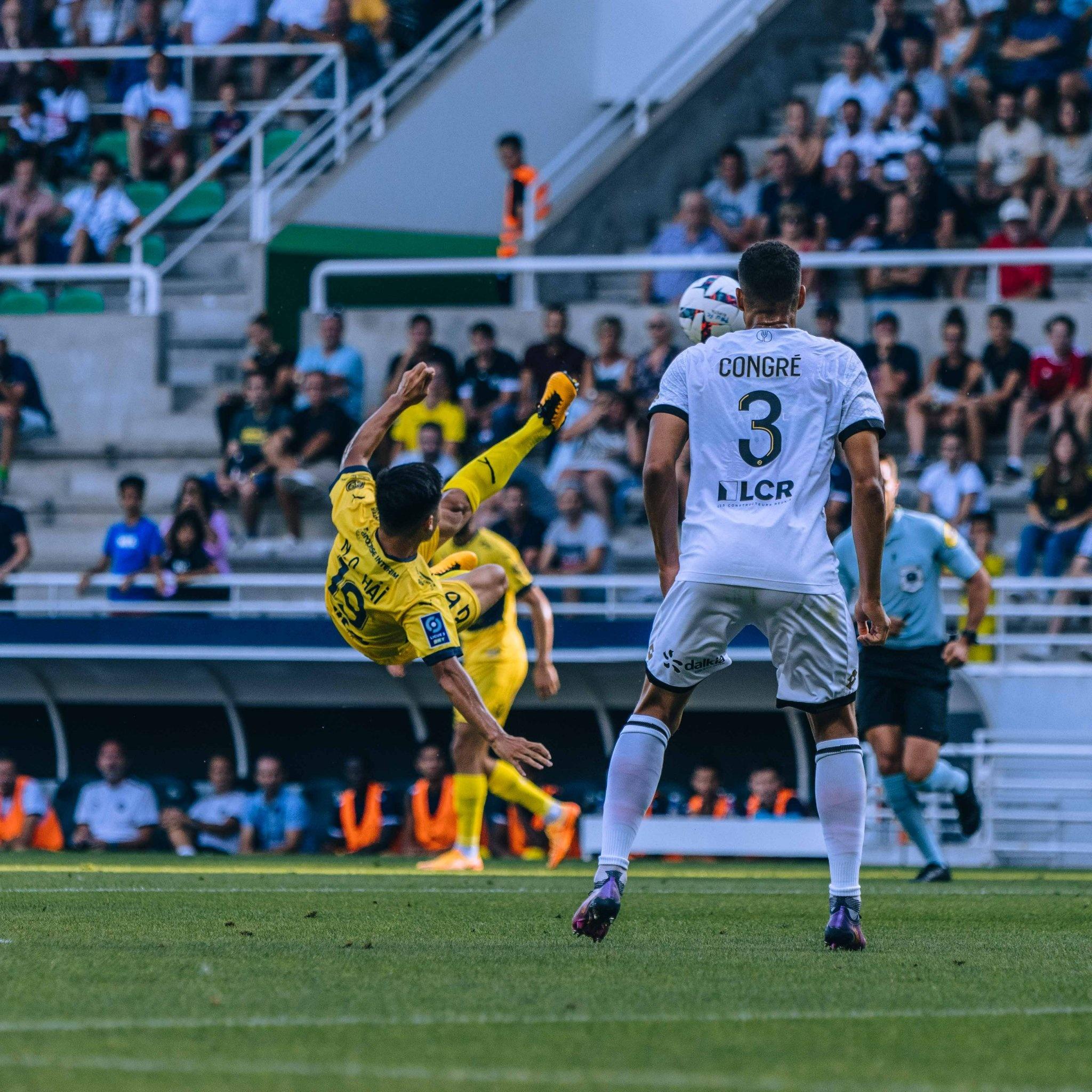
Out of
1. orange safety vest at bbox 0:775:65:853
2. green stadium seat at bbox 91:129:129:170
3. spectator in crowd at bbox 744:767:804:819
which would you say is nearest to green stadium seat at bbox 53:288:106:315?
green stadium seat at bbox 91:129:129:170

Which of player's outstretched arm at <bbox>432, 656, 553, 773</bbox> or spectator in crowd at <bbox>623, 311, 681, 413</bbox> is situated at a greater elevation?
spectator in crowd at <bbox>623, 311, 681, 413</bbox>

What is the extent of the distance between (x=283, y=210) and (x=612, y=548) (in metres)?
6.23

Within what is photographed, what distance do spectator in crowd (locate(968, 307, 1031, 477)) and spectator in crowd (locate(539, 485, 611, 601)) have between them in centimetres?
313

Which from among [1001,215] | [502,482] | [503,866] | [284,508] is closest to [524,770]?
[502,482]

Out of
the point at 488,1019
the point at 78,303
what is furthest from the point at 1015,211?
the point at 488,1019

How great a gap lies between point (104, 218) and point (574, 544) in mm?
7621

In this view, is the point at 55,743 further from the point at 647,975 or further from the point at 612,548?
the point at 647,975

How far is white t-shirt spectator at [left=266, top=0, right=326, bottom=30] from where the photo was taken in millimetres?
22750

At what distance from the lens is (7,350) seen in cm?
2011

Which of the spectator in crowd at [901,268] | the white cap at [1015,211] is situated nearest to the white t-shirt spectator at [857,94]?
the spectator in crowd at [901,268]

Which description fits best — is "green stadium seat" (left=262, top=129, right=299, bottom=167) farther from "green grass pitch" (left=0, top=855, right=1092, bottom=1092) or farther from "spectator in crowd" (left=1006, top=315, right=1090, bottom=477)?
"green grass pitch" (left=0, top=855, right=1092, bottom=1092)

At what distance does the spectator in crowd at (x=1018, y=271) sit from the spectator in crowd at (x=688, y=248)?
2.32 m

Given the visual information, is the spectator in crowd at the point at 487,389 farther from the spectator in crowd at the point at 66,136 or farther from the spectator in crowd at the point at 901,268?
the spectator in crowd at the point at 66,136

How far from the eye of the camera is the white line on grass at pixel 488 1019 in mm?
4848
